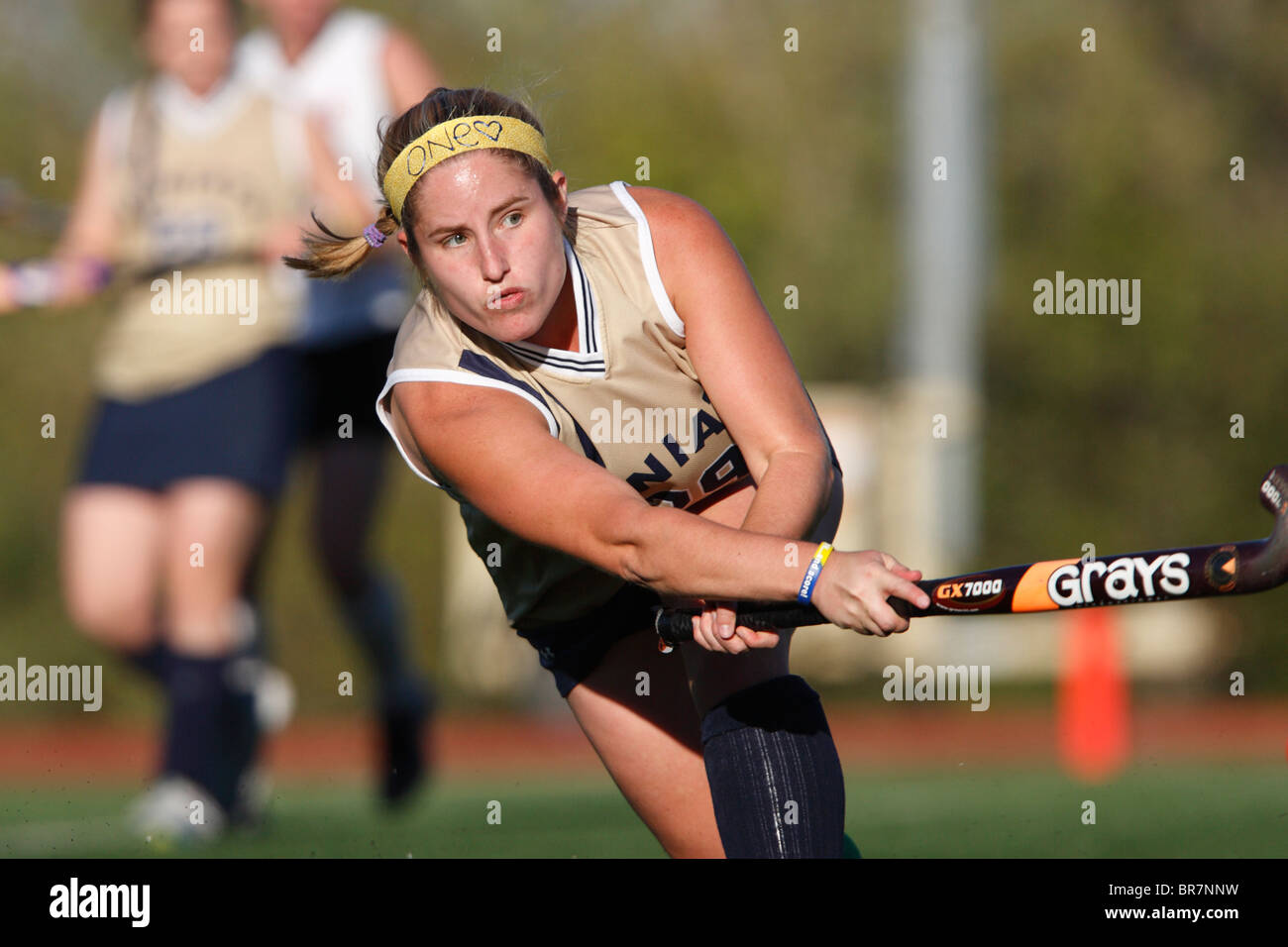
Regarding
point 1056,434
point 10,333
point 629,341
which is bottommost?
point 629,341

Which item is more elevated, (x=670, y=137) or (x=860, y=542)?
(x=670, y=137)

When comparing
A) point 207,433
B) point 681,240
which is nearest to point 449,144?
point 681,240

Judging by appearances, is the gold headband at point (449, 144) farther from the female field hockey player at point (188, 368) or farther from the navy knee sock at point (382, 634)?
the navy knee sock at point (382, 634)

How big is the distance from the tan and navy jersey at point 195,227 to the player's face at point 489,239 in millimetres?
2502

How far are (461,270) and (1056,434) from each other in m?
12.4

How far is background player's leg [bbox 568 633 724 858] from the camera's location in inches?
127

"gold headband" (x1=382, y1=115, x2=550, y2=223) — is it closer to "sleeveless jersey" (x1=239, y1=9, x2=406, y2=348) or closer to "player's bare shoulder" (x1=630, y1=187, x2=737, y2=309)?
"player's bare shoulder" (x1=630, y1=187, x2=737, y2=309)

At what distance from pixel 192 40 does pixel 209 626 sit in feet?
6.09

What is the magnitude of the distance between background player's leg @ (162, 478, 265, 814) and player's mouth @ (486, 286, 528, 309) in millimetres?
2505

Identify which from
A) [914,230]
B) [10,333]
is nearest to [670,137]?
[914,230]

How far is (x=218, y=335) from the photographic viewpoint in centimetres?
525

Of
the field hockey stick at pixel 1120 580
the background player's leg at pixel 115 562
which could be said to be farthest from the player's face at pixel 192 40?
the field hockey stick at pixel 1120 580

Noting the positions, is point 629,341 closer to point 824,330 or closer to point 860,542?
point 860,542

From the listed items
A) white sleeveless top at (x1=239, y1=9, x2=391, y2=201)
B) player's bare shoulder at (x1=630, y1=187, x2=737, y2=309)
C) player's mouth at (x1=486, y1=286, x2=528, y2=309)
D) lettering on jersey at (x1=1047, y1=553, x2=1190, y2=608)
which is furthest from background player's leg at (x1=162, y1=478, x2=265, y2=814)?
lettering on jersey at (x1=1047, y1=553, x2=1190, y2=608)
